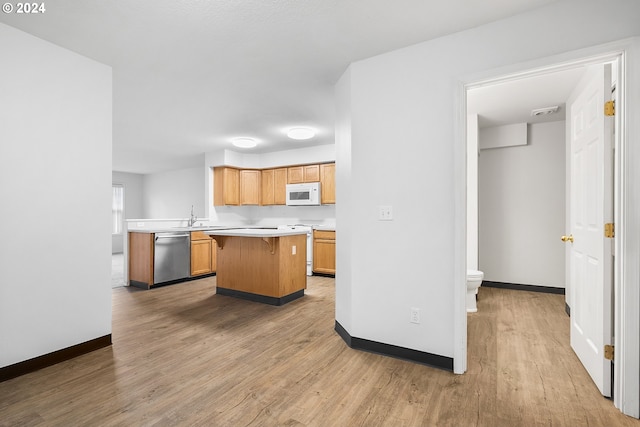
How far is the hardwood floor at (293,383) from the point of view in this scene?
171 centimetres

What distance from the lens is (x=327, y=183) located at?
600 centimetres

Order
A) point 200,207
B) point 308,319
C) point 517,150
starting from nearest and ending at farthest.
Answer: point 308,319
point 517,150
point 200,207

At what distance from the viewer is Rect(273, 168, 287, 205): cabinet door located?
6520mm

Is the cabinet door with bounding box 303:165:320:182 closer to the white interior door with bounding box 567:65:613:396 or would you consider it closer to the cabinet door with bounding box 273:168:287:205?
the cabinet door with bounding box 273:168:287:205

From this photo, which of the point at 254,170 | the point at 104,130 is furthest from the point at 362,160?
the point at 254,170

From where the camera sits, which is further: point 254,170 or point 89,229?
point 254,170

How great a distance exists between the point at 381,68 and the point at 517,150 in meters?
3.26

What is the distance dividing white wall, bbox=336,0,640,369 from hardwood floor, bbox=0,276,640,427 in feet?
1.35

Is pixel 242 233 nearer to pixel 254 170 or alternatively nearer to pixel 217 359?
pixel 217 359

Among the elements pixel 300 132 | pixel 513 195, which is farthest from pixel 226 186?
pixel 513 195

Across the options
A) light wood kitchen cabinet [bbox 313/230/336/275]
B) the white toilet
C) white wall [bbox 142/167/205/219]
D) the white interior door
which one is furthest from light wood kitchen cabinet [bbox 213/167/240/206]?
the white interior door

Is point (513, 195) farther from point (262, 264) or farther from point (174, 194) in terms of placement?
point (174, 194)

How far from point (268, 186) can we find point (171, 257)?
2.49m

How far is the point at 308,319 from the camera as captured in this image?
334 cm
